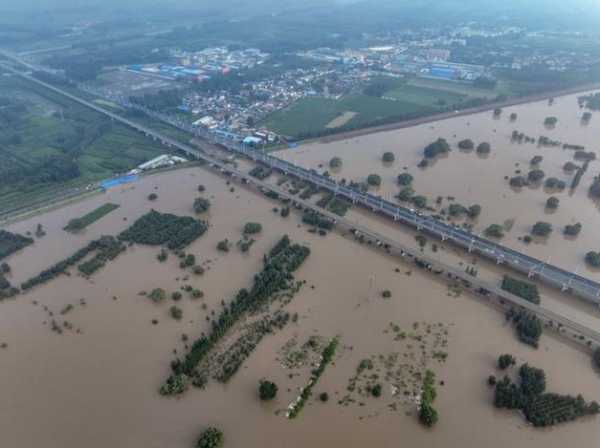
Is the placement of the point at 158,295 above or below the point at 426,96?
below

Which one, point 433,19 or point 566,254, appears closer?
point 566,254

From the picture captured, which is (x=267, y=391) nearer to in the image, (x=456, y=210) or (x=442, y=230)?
(x=442, y=230)

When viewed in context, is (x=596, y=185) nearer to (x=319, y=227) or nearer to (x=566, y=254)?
(x=566, y=254)

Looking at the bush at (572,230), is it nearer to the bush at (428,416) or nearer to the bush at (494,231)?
the bush at (494,231)

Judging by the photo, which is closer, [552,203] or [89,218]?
[552,203]

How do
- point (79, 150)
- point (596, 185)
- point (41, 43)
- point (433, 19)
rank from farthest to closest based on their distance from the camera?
point (433, 19), point (41, 43), point (79, 150), point (596, 185)

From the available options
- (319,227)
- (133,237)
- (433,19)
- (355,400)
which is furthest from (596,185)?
(433,19)

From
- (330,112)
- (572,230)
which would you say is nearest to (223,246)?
(572,230)
